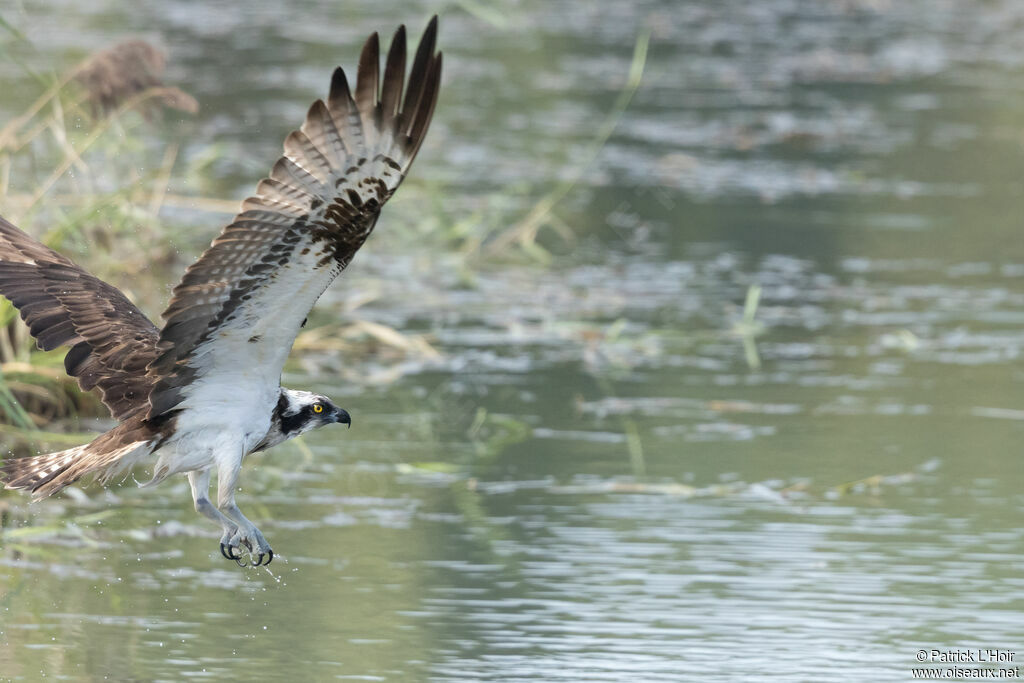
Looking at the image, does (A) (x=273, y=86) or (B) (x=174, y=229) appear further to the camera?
(A) (x=273, y=86)

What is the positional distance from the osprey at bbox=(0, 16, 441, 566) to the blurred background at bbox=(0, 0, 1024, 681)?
472 mm

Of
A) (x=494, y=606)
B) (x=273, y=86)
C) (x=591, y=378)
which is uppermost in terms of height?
(x=273, y=86)

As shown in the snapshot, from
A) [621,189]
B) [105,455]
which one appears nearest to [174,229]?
[105,455]

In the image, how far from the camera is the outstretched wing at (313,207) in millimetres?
5156

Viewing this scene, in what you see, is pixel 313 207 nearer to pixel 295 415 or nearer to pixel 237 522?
pixel 295 415

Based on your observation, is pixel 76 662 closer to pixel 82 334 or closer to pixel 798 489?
pixel 82 334

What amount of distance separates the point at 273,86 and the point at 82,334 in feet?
37.8

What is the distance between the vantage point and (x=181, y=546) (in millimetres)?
7301

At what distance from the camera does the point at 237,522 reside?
20.2 feet

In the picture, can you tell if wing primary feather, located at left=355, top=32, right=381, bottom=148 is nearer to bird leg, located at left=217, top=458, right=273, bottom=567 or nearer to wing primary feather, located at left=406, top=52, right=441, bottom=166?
wing primary feather, located at left=406, top=52, right=441, bottom=166

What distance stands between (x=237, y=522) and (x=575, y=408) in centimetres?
344

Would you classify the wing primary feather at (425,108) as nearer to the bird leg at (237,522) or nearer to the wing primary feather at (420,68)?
the wing primary feather at (420,68)

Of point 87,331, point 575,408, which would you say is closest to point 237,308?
point 87,331

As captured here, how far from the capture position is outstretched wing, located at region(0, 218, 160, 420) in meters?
6.37
